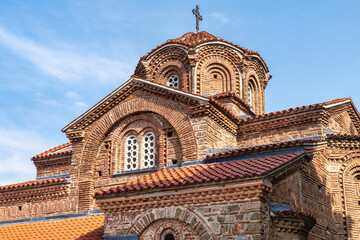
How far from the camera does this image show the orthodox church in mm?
8672

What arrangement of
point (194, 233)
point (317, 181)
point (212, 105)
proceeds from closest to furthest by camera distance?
point (194, 233)
point (317, 181)
point (212, 105)

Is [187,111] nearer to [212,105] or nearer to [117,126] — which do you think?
[212,105]

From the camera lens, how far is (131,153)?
13344 millimetres

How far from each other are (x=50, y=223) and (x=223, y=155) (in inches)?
212

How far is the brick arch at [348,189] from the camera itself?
38.9 feet

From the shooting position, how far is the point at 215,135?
1262cm

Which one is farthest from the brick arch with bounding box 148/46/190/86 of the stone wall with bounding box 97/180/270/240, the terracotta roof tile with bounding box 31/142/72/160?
the stone wall with bounding box 97/180/270/240

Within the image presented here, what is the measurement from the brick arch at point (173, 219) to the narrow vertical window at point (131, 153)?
149 inches

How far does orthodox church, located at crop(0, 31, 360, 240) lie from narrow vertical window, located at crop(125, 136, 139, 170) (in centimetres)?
3

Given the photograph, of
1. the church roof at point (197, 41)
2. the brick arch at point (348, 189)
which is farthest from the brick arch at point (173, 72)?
the brick arch at point (348, 189)

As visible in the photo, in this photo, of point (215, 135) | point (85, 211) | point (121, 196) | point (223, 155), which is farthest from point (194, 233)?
point (85, 211)

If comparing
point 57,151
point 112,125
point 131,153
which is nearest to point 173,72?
point 112,125

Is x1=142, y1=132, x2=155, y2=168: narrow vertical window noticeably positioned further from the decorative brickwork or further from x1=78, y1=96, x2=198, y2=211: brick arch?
the decorative brickwork

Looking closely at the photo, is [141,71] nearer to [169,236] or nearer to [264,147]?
[264,147]
